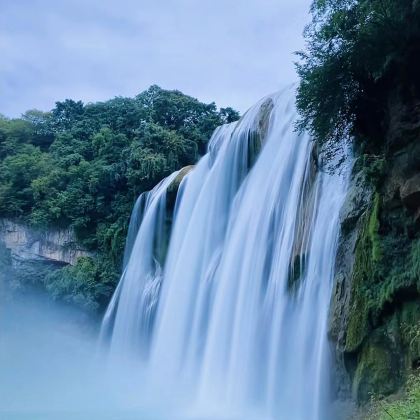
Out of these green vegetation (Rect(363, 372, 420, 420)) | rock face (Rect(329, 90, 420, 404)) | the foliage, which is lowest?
green vegetation (Rect(363, 372, 420, 420))

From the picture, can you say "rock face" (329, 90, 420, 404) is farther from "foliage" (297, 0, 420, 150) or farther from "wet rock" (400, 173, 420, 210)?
"foliage" (297, 0, 420, 150)

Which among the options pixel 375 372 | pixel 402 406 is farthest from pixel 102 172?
pixel 402 406

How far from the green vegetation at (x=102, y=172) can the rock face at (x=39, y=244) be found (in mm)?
422

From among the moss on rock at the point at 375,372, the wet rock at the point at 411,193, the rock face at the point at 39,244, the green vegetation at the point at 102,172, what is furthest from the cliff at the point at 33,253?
the wet rock at the point at 411,193

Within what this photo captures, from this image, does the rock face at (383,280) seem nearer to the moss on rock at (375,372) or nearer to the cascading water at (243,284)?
the moss on rock at (375,372)

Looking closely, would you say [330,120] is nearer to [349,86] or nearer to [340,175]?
[349,86]

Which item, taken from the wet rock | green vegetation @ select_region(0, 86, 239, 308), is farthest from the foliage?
green vegetation @ select_region(0, 86, 239, 308)

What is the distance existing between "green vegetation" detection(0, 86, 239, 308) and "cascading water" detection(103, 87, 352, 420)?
2965mm

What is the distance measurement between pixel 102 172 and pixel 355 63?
61.4 ft

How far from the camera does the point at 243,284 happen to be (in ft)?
42.4

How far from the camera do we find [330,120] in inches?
365

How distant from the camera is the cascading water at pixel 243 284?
10.3 metres

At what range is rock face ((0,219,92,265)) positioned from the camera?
25.6 meters

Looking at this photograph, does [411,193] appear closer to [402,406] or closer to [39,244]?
[402,406]
